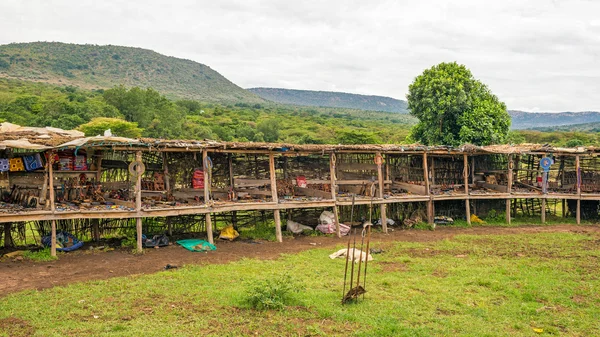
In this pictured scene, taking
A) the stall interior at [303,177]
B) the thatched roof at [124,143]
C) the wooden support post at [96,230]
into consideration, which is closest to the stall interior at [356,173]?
the stall interior at [303,177]

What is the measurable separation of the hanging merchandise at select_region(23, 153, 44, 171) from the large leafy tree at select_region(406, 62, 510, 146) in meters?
19.9

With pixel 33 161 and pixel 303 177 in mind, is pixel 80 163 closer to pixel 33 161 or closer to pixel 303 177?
pixel 33 161

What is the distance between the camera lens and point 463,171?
2142cm

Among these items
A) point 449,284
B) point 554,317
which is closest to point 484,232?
point 449,284

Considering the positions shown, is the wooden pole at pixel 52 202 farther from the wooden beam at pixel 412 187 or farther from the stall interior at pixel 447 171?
the stall interior at pixel 447 171

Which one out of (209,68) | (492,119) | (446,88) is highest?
(209,68)

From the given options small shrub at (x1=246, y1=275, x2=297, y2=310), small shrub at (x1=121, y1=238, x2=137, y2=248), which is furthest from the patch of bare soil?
small shrub at (x1=121, y1=238, x2=137, y2=248)

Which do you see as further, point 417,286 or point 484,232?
point 484,232

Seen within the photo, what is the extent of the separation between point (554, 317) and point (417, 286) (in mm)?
2752

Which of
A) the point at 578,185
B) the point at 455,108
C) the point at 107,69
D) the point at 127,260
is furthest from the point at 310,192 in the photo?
the point at 107,69

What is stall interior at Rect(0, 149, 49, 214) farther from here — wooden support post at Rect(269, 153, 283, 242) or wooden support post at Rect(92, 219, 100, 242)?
wooden support post at Rect(269, 153, 283, 242)

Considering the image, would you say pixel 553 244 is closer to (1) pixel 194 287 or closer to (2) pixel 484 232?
(2) pixel 484 232

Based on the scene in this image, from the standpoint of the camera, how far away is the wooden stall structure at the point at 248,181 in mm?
13133

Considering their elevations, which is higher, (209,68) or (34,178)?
(209,68)
